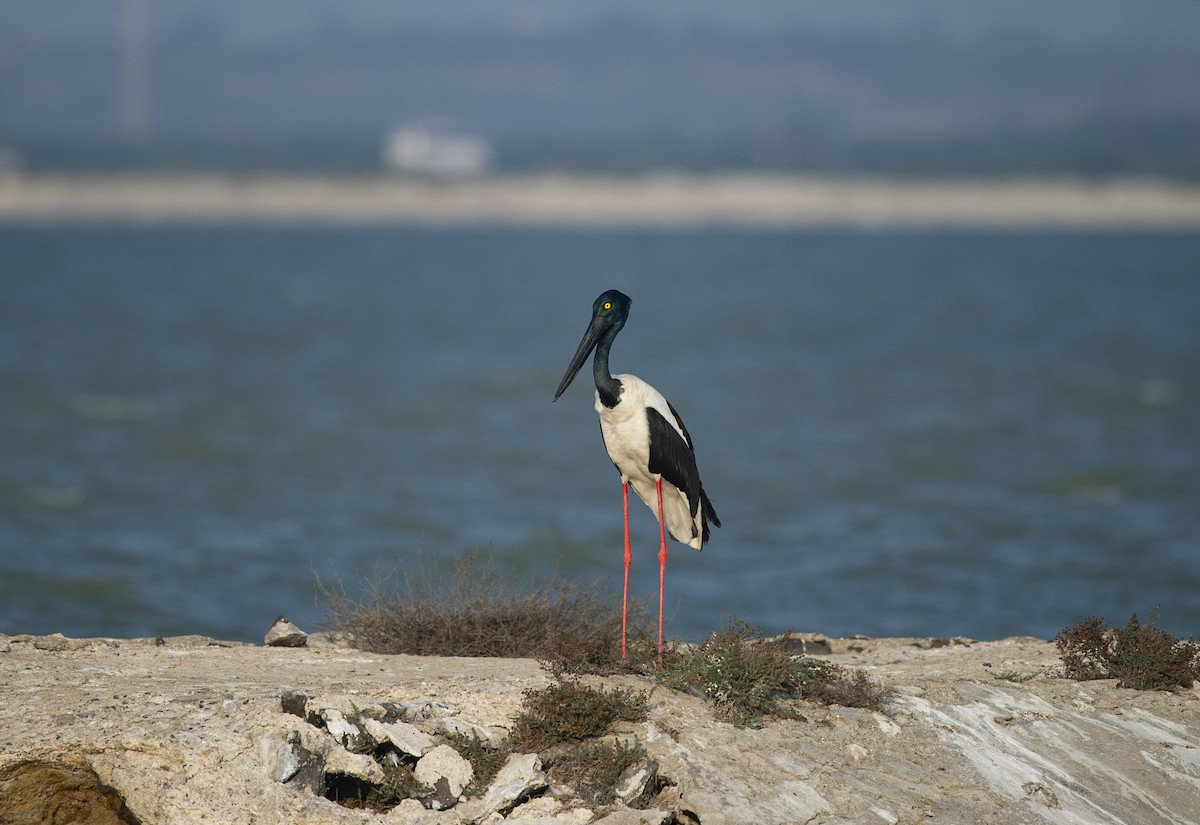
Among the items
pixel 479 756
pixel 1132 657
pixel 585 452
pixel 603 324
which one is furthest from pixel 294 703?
pixel 585 452

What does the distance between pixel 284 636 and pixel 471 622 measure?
1172 millimetres

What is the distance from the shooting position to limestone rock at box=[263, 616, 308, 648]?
960 centimetres

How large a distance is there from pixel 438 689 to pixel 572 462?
67.0ft

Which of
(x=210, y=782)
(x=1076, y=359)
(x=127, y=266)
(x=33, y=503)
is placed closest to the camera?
(x=210, y=782)

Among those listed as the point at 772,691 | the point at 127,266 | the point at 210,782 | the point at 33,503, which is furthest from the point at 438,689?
the point at 127,266

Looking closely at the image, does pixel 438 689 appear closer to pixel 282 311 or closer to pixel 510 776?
pixel 510 776

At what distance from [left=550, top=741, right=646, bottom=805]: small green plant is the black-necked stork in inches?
47.4

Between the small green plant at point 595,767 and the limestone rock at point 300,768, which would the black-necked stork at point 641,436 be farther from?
the limestone rock at point 300,768

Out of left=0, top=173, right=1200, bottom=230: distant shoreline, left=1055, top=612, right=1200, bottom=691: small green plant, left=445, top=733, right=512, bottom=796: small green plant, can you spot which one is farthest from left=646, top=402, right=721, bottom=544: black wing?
left=0, top=173, right=1200, bottom=230: distant shoreline

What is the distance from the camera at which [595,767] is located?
737 centimetres

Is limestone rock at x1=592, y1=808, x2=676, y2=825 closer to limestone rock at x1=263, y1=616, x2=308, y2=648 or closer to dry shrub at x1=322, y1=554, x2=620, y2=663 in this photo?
dry shrub at x1=322, y1=554, x2=620, y2=663

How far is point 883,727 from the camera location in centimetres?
811

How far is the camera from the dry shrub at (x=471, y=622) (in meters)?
9.48

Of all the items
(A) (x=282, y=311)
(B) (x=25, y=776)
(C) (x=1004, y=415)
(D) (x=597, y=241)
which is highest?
(D) (x=597, y=241)
